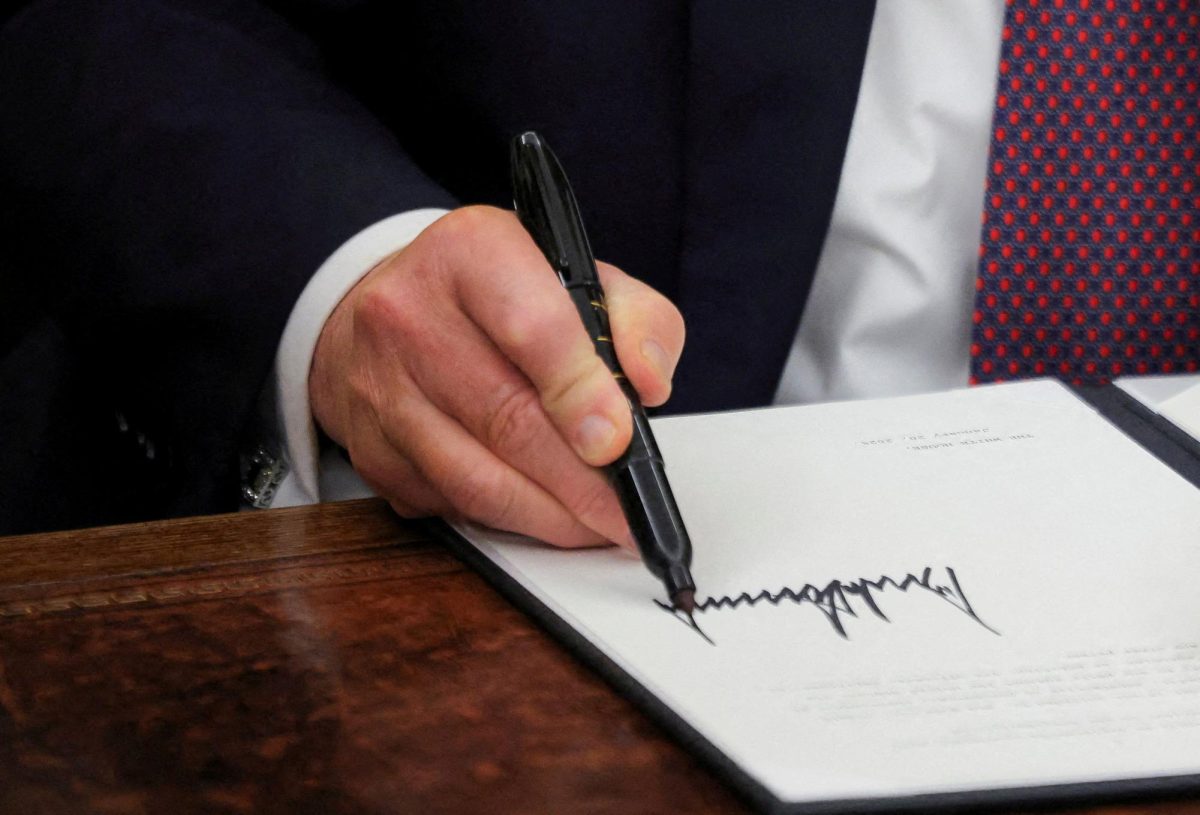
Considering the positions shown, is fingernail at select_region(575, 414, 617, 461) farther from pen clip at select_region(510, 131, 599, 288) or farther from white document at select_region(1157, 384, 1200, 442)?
white document at select_region(1157, 384, 1200, 442)

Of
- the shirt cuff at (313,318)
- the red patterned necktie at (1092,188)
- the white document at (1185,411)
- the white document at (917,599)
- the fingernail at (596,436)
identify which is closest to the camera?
the white document at (917,599)

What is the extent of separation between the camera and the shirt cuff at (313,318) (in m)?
0.66

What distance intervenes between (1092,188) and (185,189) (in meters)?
0.59

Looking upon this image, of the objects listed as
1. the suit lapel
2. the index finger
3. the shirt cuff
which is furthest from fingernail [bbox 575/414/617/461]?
the suit lapel

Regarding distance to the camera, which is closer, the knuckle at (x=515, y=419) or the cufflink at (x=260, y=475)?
the knuckle at (x=515, y=419)

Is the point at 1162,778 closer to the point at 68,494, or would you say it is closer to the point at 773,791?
the point at 773,791

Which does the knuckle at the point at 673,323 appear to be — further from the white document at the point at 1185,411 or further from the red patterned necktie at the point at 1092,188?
the red patterned necktie at the point at 1092,188

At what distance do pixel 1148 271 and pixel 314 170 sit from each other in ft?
1.81

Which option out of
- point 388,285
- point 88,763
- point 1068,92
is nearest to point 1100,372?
point 1068,92

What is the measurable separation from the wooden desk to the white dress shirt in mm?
431

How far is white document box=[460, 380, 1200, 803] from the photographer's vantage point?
1.11 ft

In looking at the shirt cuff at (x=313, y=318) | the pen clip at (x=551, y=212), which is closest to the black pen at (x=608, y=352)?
the pen clip at (x=551, y=212)

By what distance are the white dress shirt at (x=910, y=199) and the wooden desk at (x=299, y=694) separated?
43 centimetres
